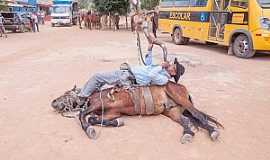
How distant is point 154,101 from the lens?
518cm

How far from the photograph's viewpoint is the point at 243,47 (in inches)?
455

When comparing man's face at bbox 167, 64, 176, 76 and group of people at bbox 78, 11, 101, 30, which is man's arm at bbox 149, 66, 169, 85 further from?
group of people at bbox 78, 11, 101, 30

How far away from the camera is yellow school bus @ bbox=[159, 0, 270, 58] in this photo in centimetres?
1083

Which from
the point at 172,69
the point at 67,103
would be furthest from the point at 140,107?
the point at 67,103

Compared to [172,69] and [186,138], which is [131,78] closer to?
[172,69]

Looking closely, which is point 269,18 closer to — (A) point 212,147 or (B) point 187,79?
(B) point 187,79

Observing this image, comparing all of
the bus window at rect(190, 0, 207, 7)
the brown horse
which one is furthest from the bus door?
the brown horse

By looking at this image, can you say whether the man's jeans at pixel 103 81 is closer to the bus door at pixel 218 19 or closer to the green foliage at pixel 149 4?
the bus door at pixel 218 19

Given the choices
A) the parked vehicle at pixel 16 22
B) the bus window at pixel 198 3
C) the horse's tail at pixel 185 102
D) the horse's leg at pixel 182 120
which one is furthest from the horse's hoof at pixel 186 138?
the parked vehicle at pixel 16 22

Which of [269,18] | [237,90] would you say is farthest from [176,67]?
[269,18]

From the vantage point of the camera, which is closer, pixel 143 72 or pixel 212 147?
pixel 212 147

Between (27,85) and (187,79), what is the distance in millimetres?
3546

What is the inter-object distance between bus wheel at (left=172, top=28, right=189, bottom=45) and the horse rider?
1034 cm

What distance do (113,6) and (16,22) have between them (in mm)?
7207
